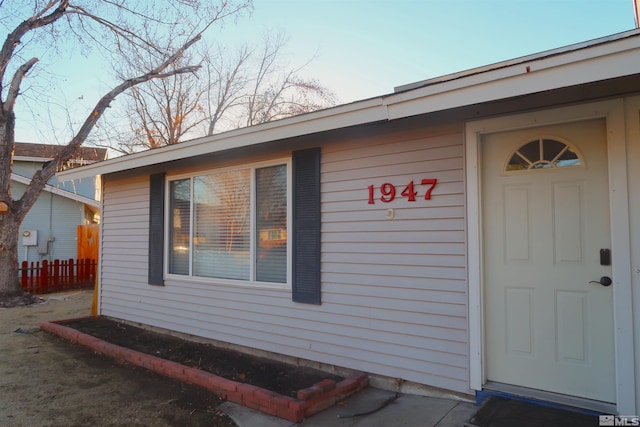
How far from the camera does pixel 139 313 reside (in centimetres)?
664

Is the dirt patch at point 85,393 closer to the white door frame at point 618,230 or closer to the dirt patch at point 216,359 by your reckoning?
the dirt patch at point 216,359

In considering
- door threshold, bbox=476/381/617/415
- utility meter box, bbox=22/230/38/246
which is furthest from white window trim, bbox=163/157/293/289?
utility meter box, bbox=22/230/38/246

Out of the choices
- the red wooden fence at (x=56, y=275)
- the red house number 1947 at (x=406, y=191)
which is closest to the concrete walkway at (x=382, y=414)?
the red house number 1947 at (x=406, y=191)

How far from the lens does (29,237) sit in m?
14.7

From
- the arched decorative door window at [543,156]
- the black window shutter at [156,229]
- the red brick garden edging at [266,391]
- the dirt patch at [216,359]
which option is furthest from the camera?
the black window shutter at [156,229]

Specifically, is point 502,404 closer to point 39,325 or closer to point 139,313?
point 139,313

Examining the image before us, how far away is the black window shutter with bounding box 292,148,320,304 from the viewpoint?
440 cm

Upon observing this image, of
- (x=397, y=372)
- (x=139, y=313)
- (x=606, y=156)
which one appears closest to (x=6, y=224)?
(x=139, y=313)

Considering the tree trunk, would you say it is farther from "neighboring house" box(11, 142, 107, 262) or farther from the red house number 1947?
the red house number 1947

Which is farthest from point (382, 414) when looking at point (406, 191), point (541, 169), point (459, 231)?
point (541, 169)

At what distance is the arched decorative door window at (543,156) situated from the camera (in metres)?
3.09

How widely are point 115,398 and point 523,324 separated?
146 inches

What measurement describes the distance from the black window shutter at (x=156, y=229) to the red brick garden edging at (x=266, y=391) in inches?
61.9

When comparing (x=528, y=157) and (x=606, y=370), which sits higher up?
(x=528, y=157)
